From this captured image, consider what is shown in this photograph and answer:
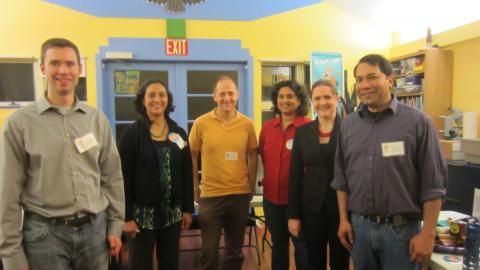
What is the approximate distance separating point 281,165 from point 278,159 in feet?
0.14

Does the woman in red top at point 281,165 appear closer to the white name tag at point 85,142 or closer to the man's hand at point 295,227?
the man's hand at point 295,227

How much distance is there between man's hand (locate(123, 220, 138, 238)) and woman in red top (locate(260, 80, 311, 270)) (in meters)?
0.82

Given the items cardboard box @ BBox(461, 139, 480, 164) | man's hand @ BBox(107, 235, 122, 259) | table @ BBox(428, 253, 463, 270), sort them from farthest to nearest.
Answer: cardboard box @ BBox(461, 139, 480, 164) < man's hand @ BBox(107, 235, 122, 259) < table @ BBox(428, 253, 463, 270)

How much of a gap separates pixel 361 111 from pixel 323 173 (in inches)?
17.2

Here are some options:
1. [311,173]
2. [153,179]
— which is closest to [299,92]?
[311,173]

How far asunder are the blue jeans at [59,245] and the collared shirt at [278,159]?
106 centimetres

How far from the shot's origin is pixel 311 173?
192 cm

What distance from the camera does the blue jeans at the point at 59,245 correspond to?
53.7 inches

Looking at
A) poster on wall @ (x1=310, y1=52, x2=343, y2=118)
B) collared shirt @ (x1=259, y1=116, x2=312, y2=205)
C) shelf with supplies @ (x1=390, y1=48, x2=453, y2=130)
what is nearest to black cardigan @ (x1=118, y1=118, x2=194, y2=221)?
collared shirt @ (x1=259, y1=116, x2=312, y2=205)

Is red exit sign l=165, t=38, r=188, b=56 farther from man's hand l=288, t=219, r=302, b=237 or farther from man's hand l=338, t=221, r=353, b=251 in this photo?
man's hand l=338, t=221, r=353, b=251

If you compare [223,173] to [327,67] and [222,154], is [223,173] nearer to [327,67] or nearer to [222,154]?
[222,154]

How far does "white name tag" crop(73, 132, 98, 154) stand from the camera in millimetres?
1460

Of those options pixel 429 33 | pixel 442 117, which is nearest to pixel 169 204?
pixel 442 117

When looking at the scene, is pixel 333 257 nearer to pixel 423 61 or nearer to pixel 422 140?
pixel 422 140
